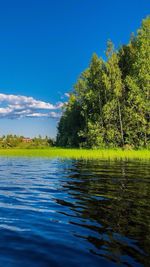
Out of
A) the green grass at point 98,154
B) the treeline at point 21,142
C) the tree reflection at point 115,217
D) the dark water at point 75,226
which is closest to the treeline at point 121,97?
the green grass at point 98,154

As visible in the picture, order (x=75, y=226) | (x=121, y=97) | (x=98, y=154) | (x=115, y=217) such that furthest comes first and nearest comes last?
1. (x=121, y=97)
2. (x=98, y=154)
3. (x=115, y=217)
4. (x=75, y=226)

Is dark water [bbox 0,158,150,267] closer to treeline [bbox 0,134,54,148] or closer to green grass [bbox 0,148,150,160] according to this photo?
green grass [bbox 0,148,150,160]

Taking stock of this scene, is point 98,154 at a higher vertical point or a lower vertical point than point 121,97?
lower

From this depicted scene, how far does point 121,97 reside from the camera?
2586 inches

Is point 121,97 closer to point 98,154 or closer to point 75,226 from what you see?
point 98,154

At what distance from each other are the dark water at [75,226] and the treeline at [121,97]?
46.5 m

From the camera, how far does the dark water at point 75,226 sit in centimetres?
717

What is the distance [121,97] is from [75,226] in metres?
57.5

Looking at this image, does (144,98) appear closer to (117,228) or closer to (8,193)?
(8,193)

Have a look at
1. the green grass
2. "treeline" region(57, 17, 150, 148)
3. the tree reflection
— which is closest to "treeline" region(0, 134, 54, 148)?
"treeline" region(57, 17, 150, 148)

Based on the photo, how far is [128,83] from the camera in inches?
2416

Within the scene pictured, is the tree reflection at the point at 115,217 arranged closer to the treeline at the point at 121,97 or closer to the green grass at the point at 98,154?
the green grass at the point at 98,154

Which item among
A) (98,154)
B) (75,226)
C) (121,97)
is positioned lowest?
(75,226)

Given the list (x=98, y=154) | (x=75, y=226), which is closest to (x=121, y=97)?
(x=98, y=154)
